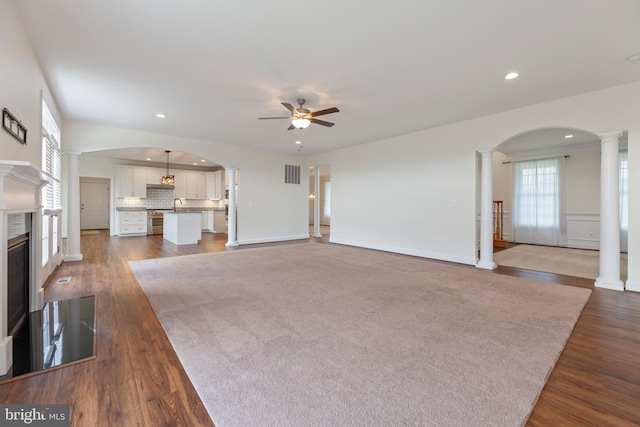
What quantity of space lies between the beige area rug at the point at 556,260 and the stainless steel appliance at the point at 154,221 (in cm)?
1067

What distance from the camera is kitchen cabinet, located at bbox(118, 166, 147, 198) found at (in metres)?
9.48

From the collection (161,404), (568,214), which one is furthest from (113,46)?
(568,214)

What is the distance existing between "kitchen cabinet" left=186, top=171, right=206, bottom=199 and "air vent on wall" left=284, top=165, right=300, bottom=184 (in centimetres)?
430

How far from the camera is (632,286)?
3.69m

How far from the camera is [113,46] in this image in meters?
2.80

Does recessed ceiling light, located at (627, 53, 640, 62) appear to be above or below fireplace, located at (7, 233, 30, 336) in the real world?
above

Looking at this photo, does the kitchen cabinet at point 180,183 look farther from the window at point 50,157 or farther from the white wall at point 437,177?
the white wall at point 437,177

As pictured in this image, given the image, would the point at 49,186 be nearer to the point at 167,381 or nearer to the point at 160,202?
the point at 167,381

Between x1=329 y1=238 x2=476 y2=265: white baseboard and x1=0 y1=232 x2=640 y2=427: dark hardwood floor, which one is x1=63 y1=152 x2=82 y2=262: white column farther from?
x1=329 y1=238 x2=476 y2=265: white baseboard

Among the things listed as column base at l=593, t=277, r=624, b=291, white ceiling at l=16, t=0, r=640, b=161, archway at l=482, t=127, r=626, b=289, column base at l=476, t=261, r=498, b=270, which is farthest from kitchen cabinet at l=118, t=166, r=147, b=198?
column base at l=593, t=277, r=624, b=291

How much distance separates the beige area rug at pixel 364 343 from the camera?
1535mm

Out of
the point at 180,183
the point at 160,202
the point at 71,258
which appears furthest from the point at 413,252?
the point at 160,202

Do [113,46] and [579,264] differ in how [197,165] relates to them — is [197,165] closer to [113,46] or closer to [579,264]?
[113,46]

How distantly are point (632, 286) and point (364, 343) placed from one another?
4.09m
